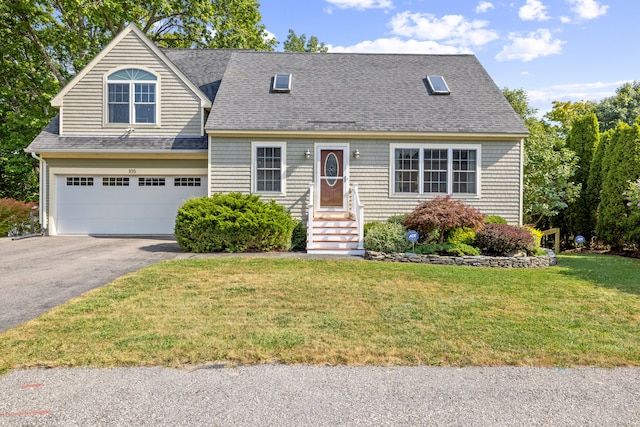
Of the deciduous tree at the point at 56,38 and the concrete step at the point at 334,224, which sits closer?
the concrete step at the point at 334,224

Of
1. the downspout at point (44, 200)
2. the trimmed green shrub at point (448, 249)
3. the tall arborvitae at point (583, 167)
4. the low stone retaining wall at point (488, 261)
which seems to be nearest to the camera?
the low stone retaining wall at point (488, 261)

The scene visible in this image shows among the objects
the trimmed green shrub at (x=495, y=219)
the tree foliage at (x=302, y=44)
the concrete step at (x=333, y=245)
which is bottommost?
the concrete step at (x=333, y=245)

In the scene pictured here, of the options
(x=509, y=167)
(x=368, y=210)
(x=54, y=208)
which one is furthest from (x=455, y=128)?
(x=54, y=208)

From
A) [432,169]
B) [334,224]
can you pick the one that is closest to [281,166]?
[334,224]

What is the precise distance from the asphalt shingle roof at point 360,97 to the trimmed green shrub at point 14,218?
8252mm

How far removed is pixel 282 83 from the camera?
13.8m

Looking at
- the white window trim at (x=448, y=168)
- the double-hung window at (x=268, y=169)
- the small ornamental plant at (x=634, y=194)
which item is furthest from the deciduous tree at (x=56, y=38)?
the small ornamental plant at (x=634, y=194)

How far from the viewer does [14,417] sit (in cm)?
272

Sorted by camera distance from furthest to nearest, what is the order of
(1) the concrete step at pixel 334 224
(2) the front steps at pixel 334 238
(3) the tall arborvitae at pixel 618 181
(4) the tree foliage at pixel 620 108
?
(4) the tree foliage at pixel 620 108, (3) the tall arborvitae at pixel 618 181, (1) the concrete step at pixel 334 224, (2) the front steps at pixel 334 238

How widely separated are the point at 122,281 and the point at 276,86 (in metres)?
8.94

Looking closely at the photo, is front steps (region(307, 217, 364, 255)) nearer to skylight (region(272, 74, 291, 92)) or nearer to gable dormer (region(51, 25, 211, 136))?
skylight (region(272, 74, 291, 92))

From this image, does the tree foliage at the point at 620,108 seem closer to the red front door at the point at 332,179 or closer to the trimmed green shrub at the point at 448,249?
the red front door at the point at 332,179

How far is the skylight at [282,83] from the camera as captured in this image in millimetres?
13484

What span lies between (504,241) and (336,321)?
6.34 meters
